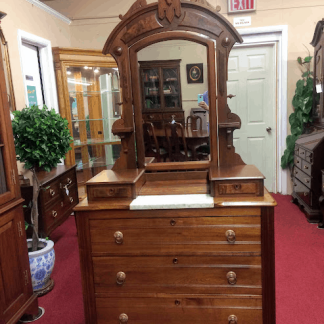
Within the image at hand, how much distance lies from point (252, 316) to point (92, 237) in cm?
101

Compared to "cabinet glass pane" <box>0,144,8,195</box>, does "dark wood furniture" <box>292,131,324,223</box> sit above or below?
below

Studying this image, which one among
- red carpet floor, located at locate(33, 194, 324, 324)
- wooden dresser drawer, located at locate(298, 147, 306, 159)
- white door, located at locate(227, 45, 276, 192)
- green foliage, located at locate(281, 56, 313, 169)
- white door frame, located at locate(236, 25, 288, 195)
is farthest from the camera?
white door frame, located at locate(236, 25, 288, 195)

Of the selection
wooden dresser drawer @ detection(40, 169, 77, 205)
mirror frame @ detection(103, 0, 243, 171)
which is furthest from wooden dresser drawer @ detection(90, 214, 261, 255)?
wooden dresser drawer @ detection(40, 169, 77, 205)

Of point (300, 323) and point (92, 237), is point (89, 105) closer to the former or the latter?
point (92, 237)

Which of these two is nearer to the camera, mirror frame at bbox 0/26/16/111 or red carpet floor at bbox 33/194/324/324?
red carpet floor at bbox 33/194/324/324

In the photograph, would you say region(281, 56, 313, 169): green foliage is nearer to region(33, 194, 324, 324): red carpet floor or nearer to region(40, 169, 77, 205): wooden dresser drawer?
region(33, 194, 324, 324): red carpet floor

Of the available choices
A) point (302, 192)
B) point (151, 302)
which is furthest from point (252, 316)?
point (302, 192)

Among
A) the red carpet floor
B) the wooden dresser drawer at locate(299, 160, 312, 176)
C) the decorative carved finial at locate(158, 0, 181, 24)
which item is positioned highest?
the decorative carved finial at locate(158, 0, 181, 24)

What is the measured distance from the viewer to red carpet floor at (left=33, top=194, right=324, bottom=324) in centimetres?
235

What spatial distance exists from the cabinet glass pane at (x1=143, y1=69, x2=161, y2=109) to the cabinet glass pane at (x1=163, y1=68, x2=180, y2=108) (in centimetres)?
5

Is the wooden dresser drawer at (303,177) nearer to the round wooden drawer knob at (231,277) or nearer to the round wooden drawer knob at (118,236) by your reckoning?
the round wooden drawer knob at (231,277)

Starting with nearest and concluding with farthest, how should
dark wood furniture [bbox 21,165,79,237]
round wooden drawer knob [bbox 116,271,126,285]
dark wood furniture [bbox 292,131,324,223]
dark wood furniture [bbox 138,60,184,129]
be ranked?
round wooden drawer knob [bbox 116,271,126,285], dark wood furniture [bbox 138,60,184,129], dark wood furniture [bbox 21,165,79,237], dark wood furniture [bbox 292,131,324,223]

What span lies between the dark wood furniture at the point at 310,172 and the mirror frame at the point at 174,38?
2.14 m

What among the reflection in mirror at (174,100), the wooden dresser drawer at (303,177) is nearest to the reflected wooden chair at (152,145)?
the reflection in mirror at (174,100)
